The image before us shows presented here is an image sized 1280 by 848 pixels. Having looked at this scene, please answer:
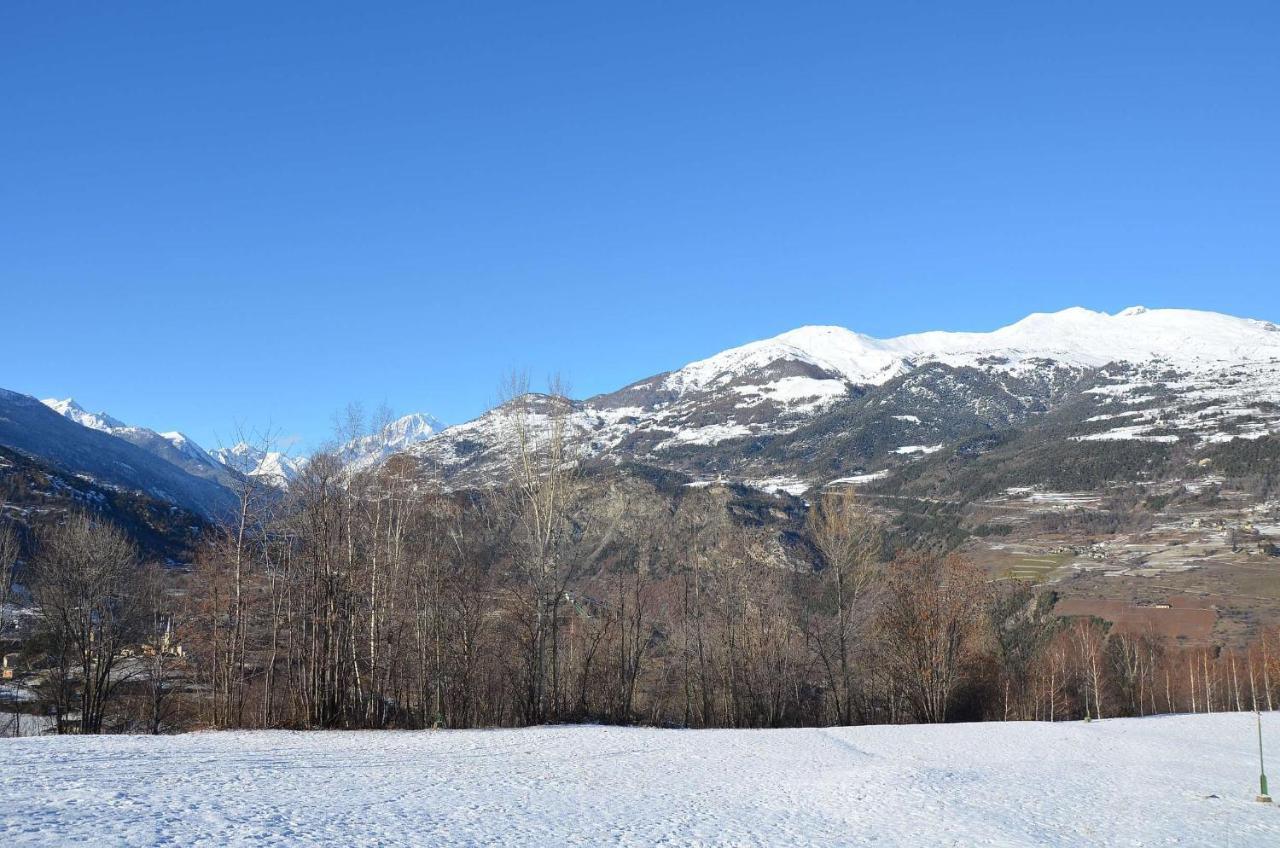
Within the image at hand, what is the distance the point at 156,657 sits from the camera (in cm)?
4434

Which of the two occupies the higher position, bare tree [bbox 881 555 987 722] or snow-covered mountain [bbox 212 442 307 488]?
snow-covered mountain [bbox 212 442 307 488]

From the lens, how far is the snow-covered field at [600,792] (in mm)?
13797

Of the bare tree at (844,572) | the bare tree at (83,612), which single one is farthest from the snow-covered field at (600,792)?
the bare tree at (83,612)

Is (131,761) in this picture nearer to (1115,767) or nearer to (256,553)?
(256,553)

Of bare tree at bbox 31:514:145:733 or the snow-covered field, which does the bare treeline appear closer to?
bare tree at bbox 31:514:145:733

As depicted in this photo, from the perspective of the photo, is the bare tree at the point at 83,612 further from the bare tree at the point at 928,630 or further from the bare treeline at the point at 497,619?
the bare tree at the point at 928,630

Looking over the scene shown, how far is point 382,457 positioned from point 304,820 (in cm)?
3038

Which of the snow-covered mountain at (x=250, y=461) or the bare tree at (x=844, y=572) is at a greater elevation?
the snow-covered mountain at (x=250, y=461)

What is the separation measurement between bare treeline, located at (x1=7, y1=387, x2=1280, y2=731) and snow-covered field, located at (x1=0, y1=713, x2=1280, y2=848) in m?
8.31

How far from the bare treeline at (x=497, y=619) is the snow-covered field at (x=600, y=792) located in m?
8.31

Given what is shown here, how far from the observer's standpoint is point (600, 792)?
1934cm

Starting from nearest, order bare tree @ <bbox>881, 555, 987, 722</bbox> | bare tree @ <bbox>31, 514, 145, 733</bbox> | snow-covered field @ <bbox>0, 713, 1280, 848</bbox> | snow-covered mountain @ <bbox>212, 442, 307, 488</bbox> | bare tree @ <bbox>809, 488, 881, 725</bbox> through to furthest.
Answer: snow-covered field @ <bbox>0, 713, 1280, 848</bbox>
snow-covered mountain @ <bbox>212, 442, 307, 488</bbox>
bare tree @ <bbox>31, 514, 145, 733</bbox>
bare tree @ <bbox>809, 488, 881, 725</bbox>
bare tree @ <bbox>881, 555, 987, 722</bbox>

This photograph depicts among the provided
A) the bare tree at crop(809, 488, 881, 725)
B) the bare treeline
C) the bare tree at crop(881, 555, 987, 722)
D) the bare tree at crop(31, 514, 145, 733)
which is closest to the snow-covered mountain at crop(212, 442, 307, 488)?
the bare treeline

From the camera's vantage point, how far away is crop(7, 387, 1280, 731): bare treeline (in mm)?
34719
